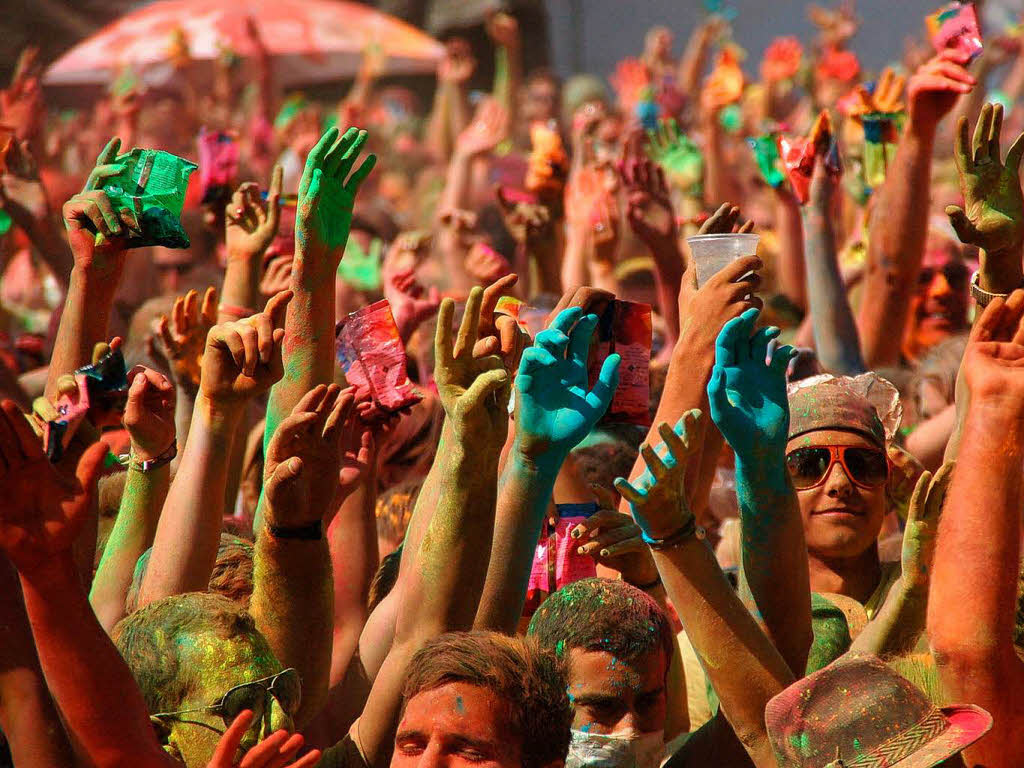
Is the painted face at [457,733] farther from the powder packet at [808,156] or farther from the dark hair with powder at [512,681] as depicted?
the powder packet at [808,156]

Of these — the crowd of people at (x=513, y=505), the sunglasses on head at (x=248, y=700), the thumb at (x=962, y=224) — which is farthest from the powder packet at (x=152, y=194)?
the thumb at (x=962, y=224)

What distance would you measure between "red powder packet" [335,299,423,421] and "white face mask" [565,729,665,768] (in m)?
1.03

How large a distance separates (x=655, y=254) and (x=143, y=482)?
233cm

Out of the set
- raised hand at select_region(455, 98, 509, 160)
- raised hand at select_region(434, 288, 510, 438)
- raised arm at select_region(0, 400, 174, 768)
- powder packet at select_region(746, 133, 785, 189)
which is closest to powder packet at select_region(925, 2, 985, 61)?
powder packet at select_region(746, 133, 785, 189)

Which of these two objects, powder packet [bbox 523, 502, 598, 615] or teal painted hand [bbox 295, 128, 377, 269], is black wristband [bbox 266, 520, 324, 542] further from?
teal painted hand [bbox 295, 128, 377, 269]

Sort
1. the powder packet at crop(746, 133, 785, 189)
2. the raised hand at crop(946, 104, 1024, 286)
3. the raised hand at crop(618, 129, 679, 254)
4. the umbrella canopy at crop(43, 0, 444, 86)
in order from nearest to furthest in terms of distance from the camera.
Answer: the raised hand at crop(946, 104, 1024, 286) < the raised hand at crop(618, 129, 679, 254) < the powder packet at crop(746, 133, 785, 189) < the umbrella canopy at crop(43, 0, 444, 86)

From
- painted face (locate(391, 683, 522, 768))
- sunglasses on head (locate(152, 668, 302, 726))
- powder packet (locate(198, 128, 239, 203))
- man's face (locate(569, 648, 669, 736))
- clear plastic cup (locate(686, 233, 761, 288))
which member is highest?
powder packet (locate(198, 128, 239, 203))

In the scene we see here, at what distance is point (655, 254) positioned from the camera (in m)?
5.00

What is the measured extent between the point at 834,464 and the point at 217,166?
2791mm

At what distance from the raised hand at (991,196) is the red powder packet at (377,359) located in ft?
4.45

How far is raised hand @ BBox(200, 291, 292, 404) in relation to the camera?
2.98m

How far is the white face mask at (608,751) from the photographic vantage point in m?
2.71

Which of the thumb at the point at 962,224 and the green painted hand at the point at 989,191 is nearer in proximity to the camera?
the thumb at the point at 962,224

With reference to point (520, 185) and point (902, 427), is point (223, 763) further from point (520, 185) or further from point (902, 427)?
point (520, 185)
